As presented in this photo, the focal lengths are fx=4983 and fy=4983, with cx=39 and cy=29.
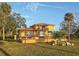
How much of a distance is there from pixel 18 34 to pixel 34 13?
309 millimetres

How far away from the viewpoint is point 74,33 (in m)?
58.3

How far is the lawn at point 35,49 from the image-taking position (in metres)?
58.3

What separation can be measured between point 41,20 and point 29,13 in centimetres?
17

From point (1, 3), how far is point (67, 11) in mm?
778

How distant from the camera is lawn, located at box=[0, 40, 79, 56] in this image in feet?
191

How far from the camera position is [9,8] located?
58.3m

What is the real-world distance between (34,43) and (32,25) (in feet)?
0.70

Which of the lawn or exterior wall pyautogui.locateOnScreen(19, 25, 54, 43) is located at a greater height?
exterior wall pyautogui.locateOnScreen(19, 25, 54, 43)

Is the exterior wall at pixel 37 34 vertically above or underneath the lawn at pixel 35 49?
above

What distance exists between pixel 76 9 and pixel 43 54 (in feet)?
2.14

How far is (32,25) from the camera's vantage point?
58312mm

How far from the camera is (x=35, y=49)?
2296 inches

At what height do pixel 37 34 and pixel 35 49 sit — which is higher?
pixel 37 34

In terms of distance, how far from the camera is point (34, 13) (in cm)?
5831
